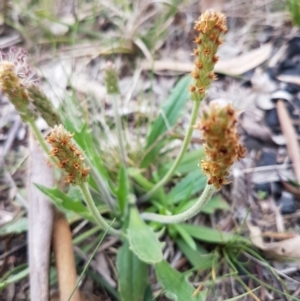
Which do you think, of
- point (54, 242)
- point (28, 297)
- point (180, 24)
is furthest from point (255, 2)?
point (28, 297)

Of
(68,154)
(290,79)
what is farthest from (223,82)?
(68,154)

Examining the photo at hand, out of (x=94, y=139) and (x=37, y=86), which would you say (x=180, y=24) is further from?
(x=37, y=86)

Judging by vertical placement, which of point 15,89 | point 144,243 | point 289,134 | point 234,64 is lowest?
point 144,243

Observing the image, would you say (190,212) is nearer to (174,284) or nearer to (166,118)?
(174,284)

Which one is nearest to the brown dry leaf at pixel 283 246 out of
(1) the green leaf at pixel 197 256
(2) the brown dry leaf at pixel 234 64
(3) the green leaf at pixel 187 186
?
(1) the green leaf at pixel 197 256

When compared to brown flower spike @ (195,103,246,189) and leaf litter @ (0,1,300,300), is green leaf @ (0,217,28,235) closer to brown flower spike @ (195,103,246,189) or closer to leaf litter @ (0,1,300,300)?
leaf litter @ (0,1,300,300)

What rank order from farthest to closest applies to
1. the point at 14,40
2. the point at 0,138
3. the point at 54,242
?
1. the point at 14,40
2. the point at 0,138
3. the point at 54,242
